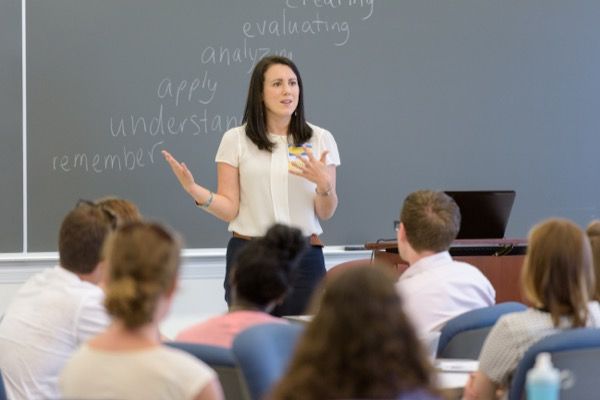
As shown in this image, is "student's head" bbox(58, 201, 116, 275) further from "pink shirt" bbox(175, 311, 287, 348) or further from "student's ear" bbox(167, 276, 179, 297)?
"student's ear" bbox(167, 276, 179, 297)

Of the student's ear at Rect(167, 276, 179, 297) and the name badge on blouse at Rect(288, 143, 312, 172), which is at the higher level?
the name badge on blouse at Rect(288, 143, 312, 172)

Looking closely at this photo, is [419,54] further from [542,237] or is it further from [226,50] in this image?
[542,237]

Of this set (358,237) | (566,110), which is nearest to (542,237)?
(358,237)

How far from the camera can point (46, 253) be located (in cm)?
534

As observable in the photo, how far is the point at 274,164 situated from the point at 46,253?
58.0 inches

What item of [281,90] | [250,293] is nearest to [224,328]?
[250,293]

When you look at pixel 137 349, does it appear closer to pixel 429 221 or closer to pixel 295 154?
pixel 429 221

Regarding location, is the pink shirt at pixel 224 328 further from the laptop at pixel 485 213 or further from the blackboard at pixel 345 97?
the blackboard at pixel 345 97

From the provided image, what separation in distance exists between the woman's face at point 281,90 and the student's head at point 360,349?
2.93 m

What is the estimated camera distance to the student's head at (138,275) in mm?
2094

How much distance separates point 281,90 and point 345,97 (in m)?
1.23

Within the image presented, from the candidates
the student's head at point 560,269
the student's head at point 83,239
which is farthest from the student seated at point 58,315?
the student's head at point 560,269

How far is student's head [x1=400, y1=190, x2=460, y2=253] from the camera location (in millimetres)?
3660

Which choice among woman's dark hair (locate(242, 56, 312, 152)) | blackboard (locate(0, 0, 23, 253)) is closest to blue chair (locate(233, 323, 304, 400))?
woman's dark hair (locate(242, 56, 312, 152))
